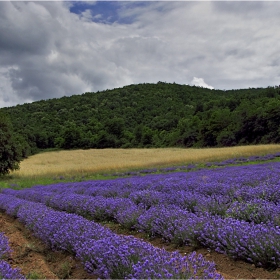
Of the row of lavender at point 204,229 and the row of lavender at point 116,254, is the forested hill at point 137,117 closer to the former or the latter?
the row of lavender at point 204,229

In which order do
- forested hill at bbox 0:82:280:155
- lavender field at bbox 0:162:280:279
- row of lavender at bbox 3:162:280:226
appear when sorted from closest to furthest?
lavender field at bbox 0:162:280:279, row of lavender at bbox 3:162:280:226, forested hill at bbox 0:82:280:155

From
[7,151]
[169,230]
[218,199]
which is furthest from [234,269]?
[7,151]

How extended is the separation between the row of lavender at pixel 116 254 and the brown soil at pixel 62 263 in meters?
0.18

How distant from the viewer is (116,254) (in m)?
3.31

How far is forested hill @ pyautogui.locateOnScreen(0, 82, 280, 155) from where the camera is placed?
180 ft

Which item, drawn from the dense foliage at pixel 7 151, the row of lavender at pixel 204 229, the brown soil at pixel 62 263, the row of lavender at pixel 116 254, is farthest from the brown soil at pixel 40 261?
the dense foliage at pixel 7 151

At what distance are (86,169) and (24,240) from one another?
18.5m

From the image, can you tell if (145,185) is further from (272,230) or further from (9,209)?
(272,230)

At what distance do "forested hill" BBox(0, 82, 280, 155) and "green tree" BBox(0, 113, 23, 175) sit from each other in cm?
2927

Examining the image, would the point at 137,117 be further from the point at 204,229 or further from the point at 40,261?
the point at 204,229

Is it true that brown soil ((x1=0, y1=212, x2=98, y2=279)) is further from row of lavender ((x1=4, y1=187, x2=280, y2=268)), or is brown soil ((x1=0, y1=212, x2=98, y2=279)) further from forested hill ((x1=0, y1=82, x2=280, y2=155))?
forested hill ((x1=0, y1=82, x2=280, y2=155))

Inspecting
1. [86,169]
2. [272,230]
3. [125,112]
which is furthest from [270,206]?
[125,112]

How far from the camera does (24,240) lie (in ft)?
20.3

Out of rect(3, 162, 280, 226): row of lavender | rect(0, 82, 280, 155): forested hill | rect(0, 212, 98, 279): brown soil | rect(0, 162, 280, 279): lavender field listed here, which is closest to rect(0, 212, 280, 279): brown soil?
rect(0, 212, 98, 279): brown soil
